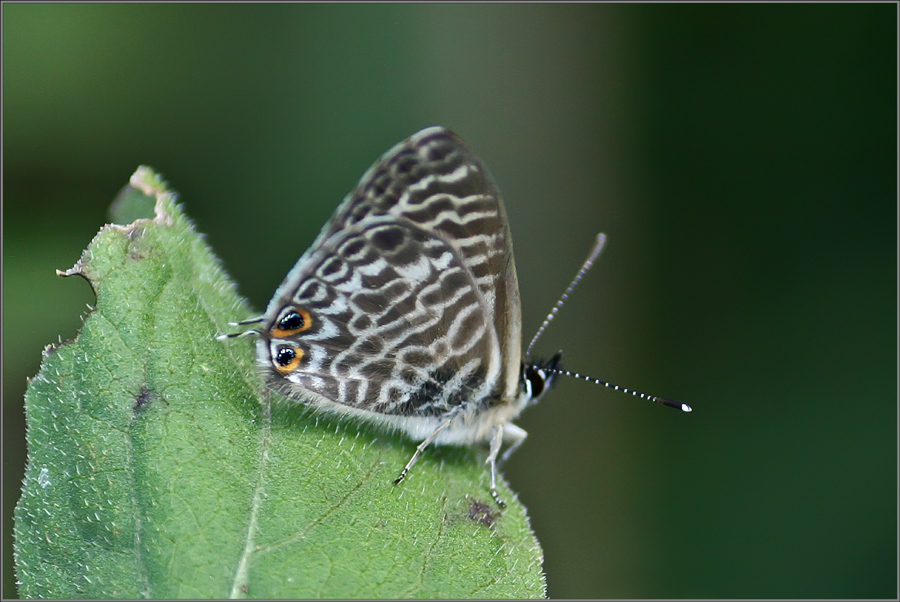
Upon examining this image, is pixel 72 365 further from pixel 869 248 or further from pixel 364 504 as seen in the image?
pixel 869 248

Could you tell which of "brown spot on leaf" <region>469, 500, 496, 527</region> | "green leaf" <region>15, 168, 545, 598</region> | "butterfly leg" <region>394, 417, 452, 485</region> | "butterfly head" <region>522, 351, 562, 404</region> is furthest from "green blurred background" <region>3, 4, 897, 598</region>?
"brown spot on leaf" <region>469, 500, 496, 527</region>

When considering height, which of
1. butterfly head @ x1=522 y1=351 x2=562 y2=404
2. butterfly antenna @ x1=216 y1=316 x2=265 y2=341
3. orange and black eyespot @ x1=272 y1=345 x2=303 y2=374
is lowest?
orange and black eyespot @ x1=272 y1=345 x2=303 y2=374

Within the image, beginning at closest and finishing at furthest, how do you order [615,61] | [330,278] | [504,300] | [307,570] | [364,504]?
[307,570] → [364,504] → [330,278] → [504,300] → [615,61]

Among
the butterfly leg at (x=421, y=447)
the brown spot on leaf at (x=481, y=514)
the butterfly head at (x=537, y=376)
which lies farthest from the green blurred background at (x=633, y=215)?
the brown spot on leaf at (x=481, y=514)

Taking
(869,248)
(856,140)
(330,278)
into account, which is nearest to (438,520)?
(330,278)

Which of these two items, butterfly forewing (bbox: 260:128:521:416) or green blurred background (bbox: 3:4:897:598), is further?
green blurred background (bbox: 3:4:897:598)

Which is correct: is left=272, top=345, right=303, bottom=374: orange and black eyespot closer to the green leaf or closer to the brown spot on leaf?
the green leaf

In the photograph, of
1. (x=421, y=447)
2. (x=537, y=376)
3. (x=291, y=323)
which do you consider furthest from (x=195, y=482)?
(x=537, y=376)

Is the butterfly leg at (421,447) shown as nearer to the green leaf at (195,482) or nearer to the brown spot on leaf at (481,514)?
the green leaf at (195,482)

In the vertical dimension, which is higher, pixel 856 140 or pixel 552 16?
pixel 552 16
